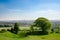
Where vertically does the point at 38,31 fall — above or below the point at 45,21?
below

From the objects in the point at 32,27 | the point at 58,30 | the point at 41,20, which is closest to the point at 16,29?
the point at 32,27

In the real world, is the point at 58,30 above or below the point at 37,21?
below

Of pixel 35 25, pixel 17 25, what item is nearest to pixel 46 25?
pixel 35 25

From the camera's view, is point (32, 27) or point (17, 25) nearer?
point (17, 25)

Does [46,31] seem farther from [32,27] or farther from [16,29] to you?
[16,29]

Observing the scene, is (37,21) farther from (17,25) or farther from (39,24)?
(17,25)

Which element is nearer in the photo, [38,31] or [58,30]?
[38,31]

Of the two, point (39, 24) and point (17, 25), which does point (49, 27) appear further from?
point (17, 25)
